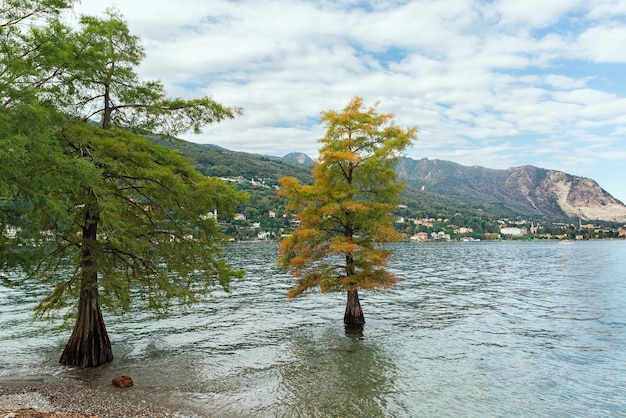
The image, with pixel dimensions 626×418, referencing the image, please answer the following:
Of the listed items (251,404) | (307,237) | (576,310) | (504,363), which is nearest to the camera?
(251,404)

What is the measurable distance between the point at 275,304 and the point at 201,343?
1670 cm

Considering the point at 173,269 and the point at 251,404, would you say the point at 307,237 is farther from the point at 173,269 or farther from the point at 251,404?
the point at 251,404

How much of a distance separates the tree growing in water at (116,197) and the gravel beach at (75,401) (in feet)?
10.2

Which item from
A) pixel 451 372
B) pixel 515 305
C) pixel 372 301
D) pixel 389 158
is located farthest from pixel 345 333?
pixel 515 305

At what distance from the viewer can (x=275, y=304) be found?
1706 inches

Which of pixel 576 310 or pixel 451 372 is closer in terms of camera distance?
pixel 451 372

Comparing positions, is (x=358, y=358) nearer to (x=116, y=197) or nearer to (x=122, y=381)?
(x=122, y=381)

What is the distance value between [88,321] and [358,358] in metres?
14.4

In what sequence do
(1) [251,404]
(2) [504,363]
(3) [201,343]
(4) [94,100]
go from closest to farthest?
(1) [251,404]
(4) [94,100]
(2) [504,363]
(3) [201,343]

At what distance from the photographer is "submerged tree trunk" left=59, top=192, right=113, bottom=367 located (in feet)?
63.5

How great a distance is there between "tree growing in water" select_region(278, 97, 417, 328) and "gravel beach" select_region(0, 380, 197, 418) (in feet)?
49.2

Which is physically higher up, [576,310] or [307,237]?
[307,237]

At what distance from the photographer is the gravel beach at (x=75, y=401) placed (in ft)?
48.9

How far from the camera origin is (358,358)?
23.6 meters
